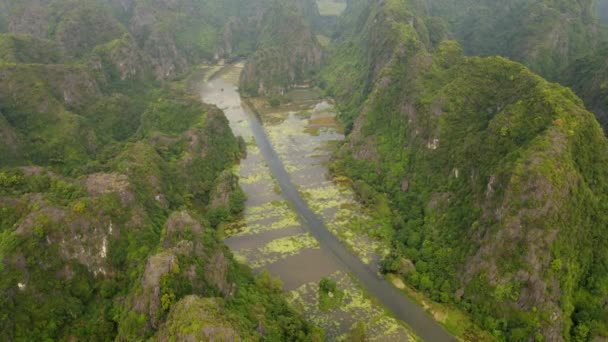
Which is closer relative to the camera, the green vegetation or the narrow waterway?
the narrow waterway

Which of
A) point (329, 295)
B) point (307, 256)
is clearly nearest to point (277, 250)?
point (307, 256)

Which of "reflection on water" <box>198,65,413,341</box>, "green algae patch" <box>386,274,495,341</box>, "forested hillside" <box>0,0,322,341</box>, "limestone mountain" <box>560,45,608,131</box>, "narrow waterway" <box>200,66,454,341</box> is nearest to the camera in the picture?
"forested hillside" <box>0,0,322,341</box>

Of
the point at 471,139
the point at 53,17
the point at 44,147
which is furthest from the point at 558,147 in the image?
the point at 53,17

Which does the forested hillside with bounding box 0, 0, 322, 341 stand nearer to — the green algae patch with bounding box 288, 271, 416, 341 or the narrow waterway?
the green algae patch with bounding box 288, 271, 416, 341

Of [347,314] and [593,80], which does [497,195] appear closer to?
Result: [347,314]

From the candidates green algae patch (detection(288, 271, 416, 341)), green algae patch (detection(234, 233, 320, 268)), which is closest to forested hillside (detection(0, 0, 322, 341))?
green algae patch (detection(288, 271, 416, 341))
